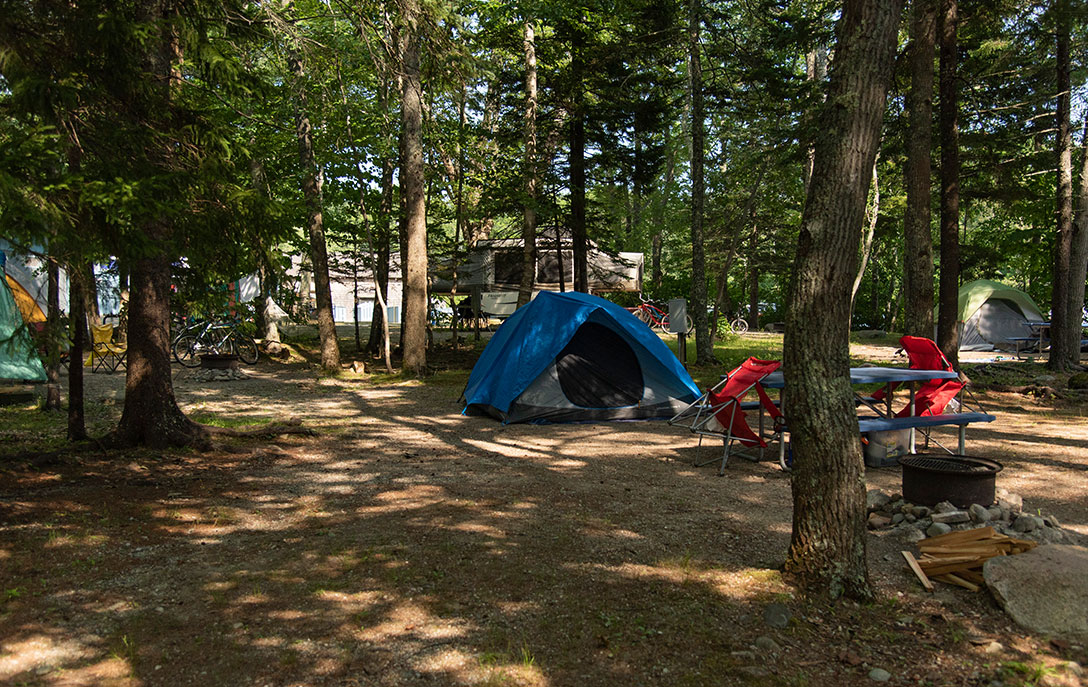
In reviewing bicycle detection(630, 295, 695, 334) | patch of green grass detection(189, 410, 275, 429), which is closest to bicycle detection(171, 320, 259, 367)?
patch of green grass detection(189, 410, 275, 429)

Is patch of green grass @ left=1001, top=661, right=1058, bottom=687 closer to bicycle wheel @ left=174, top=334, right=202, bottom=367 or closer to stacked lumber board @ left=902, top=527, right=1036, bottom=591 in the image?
stacked lumber board @ left=902, top=527, right=1036, bottom=591

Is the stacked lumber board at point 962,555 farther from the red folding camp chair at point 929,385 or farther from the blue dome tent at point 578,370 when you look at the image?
the blue dome tent at point 578,370

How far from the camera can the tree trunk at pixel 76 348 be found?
5.64 m

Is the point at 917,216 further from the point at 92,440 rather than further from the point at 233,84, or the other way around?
the point at 92,440

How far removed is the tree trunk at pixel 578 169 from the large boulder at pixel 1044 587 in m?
12.5

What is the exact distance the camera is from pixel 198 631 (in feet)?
11.1

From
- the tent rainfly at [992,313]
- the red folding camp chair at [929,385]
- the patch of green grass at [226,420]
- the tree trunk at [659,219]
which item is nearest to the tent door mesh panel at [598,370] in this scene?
the red folding camp chair at [929,385]

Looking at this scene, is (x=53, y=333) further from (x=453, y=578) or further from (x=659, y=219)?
(x=659, y=219)

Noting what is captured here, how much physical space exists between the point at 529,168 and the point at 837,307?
11.4 m

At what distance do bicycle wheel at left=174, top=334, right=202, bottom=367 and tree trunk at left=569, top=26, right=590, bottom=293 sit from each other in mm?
8122

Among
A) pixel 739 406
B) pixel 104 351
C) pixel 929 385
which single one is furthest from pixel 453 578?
pixel 104 351

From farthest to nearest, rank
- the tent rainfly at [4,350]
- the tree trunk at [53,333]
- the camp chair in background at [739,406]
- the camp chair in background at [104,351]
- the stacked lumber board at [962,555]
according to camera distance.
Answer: the camp chair in background at [104,351]
the tent rainfly at [4,350]
the camp chair in background at [739,406]
the tree trunk at [53,333]
the stacked lumber board at [962,555]

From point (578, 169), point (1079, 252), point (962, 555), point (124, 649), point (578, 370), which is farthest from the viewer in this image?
point (578, 169)

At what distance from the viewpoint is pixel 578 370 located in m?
9.68
